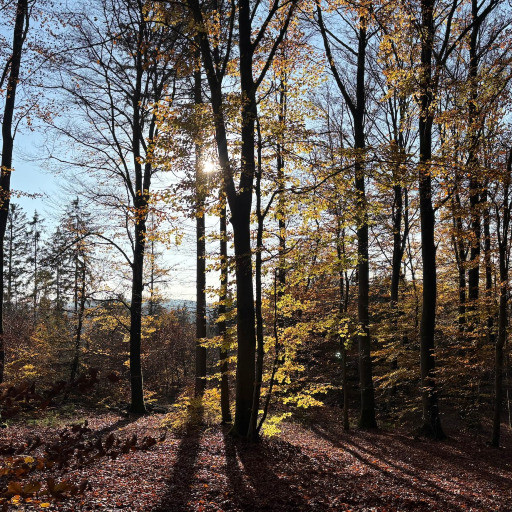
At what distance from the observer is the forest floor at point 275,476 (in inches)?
199

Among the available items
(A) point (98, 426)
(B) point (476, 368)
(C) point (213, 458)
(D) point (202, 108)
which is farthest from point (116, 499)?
(B) point (476, 368)

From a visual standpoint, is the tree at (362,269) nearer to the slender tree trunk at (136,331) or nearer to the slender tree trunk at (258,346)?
the slender tree trunk at (258,346)

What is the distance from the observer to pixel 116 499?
4961mm

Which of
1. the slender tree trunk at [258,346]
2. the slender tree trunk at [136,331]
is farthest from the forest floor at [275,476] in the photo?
the slender tree trunk at [136,331]

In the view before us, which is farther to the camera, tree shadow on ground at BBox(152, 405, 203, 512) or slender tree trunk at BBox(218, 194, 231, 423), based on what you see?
slender tree trunk at BBox(218, 194, 231, 423)

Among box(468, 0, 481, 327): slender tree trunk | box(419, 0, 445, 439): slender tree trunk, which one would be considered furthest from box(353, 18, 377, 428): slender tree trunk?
box(468, 0, 481, 327): slender tree trunk

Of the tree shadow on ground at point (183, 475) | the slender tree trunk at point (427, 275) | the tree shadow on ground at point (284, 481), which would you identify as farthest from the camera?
the slender tree trunk at point (427, 275)

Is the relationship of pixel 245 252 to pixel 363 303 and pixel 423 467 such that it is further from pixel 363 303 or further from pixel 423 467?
pixel 423 467

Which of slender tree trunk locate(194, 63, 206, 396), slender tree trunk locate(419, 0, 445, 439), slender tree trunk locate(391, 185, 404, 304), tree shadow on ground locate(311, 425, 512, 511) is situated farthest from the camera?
slender tree trunk locate(391, 185, 404, 304)

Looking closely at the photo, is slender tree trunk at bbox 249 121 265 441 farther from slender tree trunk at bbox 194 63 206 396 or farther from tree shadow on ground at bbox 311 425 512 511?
slender tree trunk at bbox 194 63 206 396

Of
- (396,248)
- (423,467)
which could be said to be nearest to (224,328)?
(423,467)

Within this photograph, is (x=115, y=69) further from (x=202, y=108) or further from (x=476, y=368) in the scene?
(x=476, y=368)

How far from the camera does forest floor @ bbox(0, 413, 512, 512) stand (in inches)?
199

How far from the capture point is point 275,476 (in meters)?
6.29
